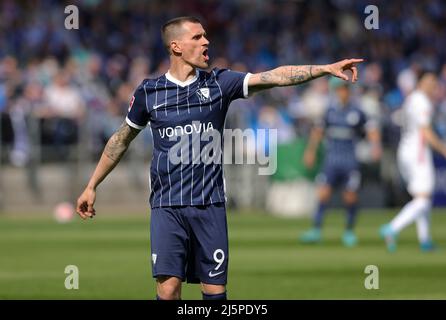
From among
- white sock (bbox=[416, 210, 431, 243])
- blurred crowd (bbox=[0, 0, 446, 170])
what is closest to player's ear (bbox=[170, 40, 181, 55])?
white sock (bbox=[416, 210, 431, 243])

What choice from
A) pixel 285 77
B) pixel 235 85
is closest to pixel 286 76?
pixel 285 77

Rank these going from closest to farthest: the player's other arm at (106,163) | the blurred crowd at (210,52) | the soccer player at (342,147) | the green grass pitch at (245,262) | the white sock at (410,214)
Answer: the player's other arm at (106,163) < the green grass pitch at (245,262) < the white sock at (410,214) < the soccer player at (342,147) < the blurred crowd at (210,52)

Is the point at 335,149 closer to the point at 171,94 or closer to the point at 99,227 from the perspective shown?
the point at 99,227

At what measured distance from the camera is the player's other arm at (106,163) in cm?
970

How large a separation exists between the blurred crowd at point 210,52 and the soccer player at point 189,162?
60.2 feet

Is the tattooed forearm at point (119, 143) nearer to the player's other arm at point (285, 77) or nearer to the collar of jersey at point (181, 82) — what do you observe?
the collar of jersey at point (181, 82)

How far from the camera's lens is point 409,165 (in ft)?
65.1

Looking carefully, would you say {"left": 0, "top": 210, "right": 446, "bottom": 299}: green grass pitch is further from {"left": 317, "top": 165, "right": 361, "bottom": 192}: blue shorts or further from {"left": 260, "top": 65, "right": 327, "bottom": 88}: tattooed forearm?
{"left": 260, "top": 65, "right": 327, "bottom": 88}: tattooed forearm

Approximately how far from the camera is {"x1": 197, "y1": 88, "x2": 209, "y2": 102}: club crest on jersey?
9500mm

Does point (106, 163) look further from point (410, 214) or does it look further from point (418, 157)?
point (418, 157)

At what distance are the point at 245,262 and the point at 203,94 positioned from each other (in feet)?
27.7

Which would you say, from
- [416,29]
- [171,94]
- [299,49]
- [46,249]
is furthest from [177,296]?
[416,29]

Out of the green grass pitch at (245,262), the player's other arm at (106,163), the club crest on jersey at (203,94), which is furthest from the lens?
the green grass pitch at (245,262)

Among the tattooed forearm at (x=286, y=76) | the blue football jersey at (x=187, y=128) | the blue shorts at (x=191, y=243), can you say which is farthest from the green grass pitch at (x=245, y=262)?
the tattooed forearm at (x=286, y=76)
